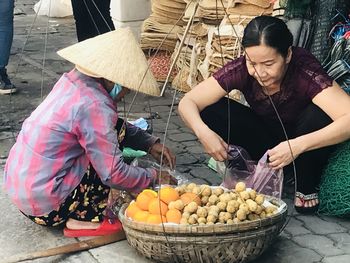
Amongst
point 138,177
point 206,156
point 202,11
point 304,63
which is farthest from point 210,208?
point 202,11

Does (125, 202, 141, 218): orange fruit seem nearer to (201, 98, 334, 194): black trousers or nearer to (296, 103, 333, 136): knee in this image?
(201, 98, 334, 194): black trousers

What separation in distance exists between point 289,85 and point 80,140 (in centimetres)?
102

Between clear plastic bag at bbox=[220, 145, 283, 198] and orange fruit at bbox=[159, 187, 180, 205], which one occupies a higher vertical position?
orange fruit at bbox=[159, 187, 180, 205]

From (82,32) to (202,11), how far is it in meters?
0.87

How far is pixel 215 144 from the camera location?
11.0ft

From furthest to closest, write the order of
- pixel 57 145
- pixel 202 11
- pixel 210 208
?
pixel 202 11 → pixel 57 145 → pixel 210 208

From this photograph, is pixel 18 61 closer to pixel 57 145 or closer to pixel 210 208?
pixel 57 145

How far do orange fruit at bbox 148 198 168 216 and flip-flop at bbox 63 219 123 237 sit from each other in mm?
386

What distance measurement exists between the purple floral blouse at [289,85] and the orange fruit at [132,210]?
0.82 meters

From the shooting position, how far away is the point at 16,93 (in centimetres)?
568

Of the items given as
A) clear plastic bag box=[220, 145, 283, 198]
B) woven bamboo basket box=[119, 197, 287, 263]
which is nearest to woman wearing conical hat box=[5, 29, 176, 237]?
woven bamboo basket box=[119, 197, 287, 263]

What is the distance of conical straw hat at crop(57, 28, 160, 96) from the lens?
9.98ft

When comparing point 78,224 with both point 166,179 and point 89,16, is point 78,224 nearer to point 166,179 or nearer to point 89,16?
point 166,179

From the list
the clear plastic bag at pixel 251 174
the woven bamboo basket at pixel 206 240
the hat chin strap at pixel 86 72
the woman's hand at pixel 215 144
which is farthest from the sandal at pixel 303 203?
the hat chin strap at pixel 86 72
